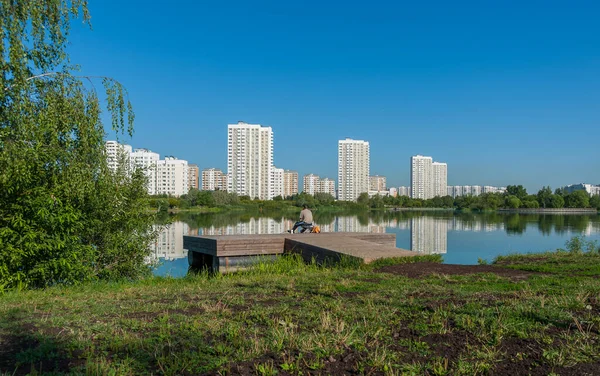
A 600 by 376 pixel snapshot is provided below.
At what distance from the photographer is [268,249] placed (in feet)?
39.8

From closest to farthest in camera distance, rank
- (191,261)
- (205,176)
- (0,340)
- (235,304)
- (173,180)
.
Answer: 1. (0,340)
2. (235,304)
3. (191,261)
4. (173,180)
5. (205,176)

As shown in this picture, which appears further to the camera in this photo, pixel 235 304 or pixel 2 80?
pixel 2 80

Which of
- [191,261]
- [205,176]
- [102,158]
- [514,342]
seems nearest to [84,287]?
[102,158]

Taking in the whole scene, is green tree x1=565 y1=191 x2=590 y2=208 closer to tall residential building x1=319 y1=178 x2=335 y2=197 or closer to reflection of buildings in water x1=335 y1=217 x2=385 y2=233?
reflection of buildings in water x1=335 y1=217 x2=385 y2=233

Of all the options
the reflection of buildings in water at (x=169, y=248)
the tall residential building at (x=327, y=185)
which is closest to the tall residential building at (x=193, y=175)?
the tall residential building at (x=327, y=185)

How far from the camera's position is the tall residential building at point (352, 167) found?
15925cm

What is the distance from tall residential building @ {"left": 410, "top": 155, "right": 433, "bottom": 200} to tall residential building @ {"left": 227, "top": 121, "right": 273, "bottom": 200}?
79213 mm

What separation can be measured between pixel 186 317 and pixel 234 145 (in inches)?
5053

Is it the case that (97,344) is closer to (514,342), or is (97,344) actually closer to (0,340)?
(0,340)

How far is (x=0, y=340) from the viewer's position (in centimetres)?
382

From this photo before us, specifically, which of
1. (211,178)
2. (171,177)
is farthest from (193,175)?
(171,177)

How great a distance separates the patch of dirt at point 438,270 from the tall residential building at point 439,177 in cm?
19035

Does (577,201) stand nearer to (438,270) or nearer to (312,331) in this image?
(438,270)

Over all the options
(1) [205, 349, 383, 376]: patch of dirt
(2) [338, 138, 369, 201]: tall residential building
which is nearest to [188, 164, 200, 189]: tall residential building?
(2) [338, 138, 369, 201]: tall residential building
